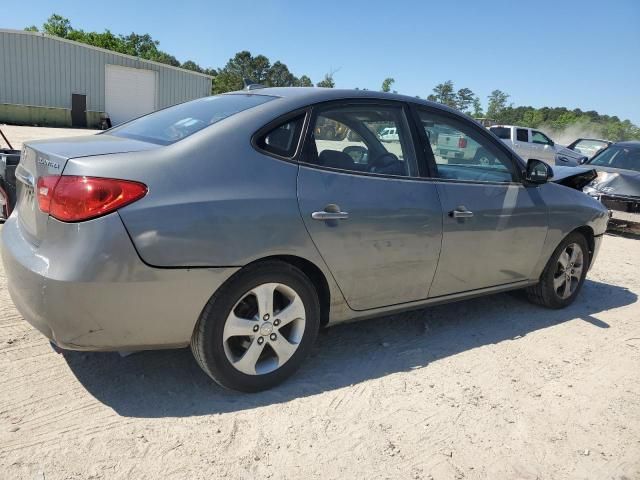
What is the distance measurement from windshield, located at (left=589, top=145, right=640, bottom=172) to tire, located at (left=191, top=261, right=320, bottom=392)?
347 inches

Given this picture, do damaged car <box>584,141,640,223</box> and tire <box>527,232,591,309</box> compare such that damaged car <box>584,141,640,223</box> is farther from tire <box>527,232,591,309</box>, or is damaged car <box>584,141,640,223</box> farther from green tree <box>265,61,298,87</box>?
green tree <box>265,61,298,87</box>

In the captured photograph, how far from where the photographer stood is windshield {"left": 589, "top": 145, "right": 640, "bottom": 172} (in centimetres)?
957

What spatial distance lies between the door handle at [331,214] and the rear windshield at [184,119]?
2.37 feet

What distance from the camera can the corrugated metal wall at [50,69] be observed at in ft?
94.0

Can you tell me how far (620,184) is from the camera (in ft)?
28.4

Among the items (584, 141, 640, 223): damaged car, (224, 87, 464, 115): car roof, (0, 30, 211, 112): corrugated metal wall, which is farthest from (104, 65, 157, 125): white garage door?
(224, 87, 464, 115): car roof

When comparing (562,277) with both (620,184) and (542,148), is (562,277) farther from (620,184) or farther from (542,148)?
(542,148)

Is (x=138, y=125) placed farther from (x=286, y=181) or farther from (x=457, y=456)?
(x=457, y=456)

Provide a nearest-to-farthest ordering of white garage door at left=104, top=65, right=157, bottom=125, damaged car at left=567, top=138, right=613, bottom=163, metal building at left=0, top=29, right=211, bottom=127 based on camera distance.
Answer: damaged car at left=567, top=138, right=613, bottom=163
metal building at left=0, top=29, right=211, bottom=127
white garage door at left=104, top=65, right=157, bottom=125

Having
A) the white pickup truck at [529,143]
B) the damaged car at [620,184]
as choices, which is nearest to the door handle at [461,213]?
the damaged car at [620,184]

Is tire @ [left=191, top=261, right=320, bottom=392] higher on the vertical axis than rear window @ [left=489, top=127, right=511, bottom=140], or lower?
lower

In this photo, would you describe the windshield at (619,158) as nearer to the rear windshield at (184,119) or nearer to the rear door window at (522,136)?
the rear windshield at (184,119)

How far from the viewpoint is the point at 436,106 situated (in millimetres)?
3646

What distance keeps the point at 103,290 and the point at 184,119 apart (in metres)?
1.22
